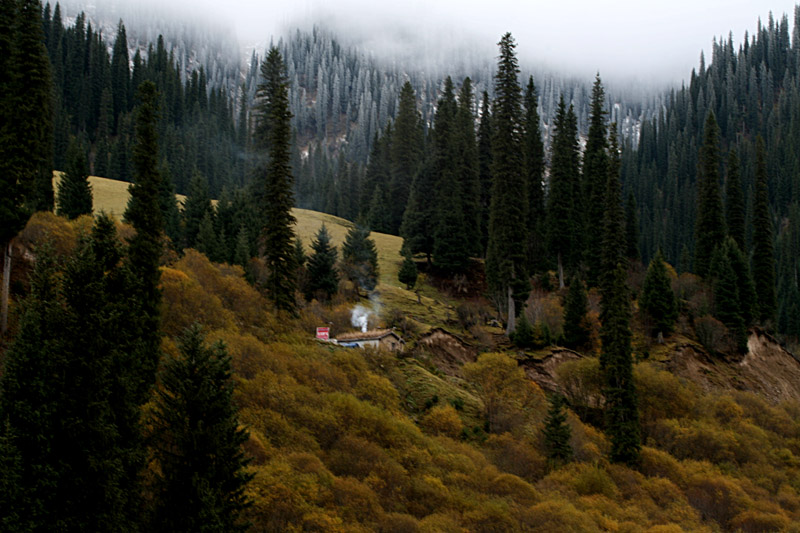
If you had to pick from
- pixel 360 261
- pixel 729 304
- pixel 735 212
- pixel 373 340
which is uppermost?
pixel 735 212

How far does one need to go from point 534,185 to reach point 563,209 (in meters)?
6.72

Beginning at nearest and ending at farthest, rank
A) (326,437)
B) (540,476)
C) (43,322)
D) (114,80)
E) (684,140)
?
(43,322) → (326,437) → (540,476) → (114,80) → (684,140)

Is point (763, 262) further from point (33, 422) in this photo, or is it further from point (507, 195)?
point (33, 422)

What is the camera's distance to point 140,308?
2872 cm

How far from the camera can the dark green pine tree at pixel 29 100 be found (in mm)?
33312

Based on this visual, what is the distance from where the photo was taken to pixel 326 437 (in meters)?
31.5

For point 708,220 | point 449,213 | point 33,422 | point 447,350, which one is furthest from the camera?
point 708,220

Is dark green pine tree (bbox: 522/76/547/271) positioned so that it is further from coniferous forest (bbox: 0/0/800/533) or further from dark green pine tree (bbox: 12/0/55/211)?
dark green pine tree (bbox: 12/0/55/211)

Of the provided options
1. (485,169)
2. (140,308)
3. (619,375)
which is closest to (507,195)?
(619,375)

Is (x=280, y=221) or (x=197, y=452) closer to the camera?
(x=197, y=452)

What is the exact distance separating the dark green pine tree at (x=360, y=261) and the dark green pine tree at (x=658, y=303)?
2602 centimetres

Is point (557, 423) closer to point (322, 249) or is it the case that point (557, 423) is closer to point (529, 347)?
point (529, 347)

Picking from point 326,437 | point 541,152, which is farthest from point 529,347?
point 541,152

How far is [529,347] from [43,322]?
40.7 meters
